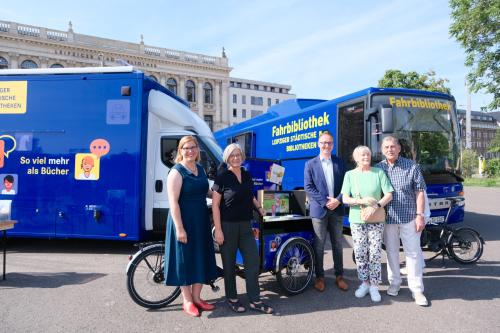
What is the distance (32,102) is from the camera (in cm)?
629

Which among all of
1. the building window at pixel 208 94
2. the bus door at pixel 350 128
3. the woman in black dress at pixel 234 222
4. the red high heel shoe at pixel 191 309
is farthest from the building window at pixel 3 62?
the red high heel shoe at pixel 191 309

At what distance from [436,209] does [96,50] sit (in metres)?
48.9

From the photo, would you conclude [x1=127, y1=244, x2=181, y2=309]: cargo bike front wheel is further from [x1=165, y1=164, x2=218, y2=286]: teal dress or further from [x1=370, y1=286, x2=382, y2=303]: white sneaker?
[x1=370, y1=286, x2=382, y2=303]: white sneaker

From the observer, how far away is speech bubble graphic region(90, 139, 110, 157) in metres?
6.15

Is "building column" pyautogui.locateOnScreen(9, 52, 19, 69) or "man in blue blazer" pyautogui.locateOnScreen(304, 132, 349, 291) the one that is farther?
"building column" pyautogui.locateOnScreen(9, 52, 19, 69)

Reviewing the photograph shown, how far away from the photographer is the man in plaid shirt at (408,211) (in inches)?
156

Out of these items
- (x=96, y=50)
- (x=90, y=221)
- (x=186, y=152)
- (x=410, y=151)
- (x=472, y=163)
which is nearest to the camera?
(x=186, y=152)

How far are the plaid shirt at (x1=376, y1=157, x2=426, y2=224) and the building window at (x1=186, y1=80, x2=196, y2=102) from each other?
52573 millimetres

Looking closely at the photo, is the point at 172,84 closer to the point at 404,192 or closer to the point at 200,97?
the point at 200,97

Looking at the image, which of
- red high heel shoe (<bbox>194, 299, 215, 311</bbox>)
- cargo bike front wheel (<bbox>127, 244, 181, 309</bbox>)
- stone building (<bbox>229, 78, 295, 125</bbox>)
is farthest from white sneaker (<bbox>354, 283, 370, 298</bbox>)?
stone building (<bbox>229, 78, 295, 125</bbox>)

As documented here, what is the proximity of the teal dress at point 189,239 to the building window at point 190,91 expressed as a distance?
52.6m

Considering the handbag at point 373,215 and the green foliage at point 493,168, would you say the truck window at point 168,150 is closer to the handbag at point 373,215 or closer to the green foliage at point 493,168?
the handbag at point 373,215

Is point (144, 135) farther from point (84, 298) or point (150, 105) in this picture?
point (84, 298)

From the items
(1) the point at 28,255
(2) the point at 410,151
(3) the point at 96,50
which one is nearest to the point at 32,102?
(1) the point at 28,255
